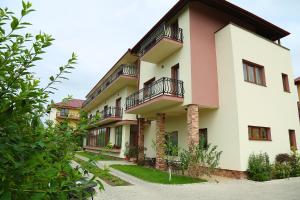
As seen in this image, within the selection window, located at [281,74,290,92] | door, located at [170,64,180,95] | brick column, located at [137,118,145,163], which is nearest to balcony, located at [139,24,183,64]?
door, located at [170,64,180,95]

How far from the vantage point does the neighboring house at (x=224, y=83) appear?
1262 centimetres

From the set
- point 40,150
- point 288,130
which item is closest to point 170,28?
point 288,130

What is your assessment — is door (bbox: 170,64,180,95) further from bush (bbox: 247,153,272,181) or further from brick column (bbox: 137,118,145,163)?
brick column (bbox: 137,118,145,163)

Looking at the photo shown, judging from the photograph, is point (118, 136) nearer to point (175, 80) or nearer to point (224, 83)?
point (175, 80)

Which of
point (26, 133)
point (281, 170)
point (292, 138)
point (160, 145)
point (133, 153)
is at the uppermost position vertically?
point (292, 138)

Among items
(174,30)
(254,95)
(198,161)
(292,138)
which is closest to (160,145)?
(198,161)

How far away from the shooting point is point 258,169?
11.4 metres

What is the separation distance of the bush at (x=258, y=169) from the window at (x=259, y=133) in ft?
3.73

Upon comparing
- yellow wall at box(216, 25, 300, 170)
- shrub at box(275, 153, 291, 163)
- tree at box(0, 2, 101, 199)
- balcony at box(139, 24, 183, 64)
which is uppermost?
balcony at box(139, 24, 183, 64)

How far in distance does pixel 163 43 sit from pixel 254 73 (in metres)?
5.68

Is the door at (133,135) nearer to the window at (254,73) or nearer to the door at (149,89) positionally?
the door at (149,89)

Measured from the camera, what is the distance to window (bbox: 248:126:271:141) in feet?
41.7

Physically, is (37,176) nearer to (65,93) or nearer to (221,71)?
(65,93)

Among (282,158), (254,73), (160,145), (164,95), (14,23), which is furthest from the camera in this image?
(160,145)
